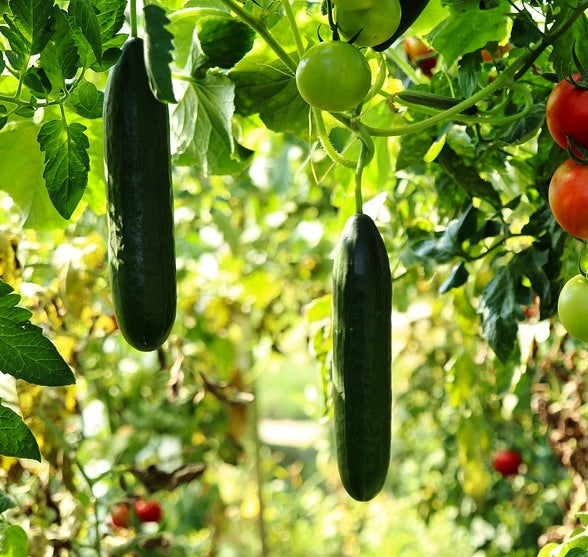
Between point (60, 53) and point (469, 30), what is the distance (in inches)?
14.8

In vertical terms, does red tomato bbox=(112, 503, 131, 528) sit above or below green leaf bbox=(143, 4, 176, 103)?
below

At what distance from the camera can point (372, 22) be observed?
0.73 metres

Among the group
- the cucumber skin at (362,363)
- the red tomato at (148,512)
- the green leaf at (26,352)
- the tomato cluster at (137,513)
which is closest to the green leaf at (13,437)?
the green leaf at (26,352)

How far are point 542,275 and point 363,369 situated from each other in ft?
1.14

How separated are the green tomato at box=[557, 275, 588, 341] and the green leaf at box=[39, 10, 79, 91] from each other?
1.44 feet

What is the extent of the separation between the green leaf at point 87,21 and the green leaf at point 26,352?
21 cm

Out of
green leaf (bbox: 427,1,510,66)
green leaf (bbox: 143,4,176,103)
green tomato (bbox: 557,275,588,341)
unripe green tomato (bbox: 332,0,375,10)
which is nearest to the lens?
green leaf (bbox: 143,4,176,103)

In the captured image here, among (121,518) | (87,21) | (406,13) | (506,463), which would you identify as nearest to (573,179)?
(406,13)

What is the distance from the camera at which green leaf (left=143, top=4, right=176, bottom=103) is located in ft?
1.98

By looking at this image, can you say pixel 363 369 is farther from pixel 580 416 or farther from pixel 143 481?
pixel 580 416

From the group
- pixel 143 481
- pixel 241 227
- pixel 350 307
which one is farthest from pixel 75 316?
pixel 241 227

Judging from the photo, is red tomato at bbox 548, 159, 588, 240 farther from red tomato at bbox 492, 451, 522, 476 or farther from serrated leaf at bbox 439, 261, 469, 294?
red tomato at bbox 492, 451, 522, 476

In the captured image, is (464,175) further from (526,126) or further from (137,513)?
(137,513)

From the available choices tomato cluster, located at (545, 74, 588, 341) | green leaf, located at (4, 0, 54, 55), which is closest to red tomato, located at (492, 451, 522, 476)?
tomato cluster, located at (545, 74, 588, 341)
